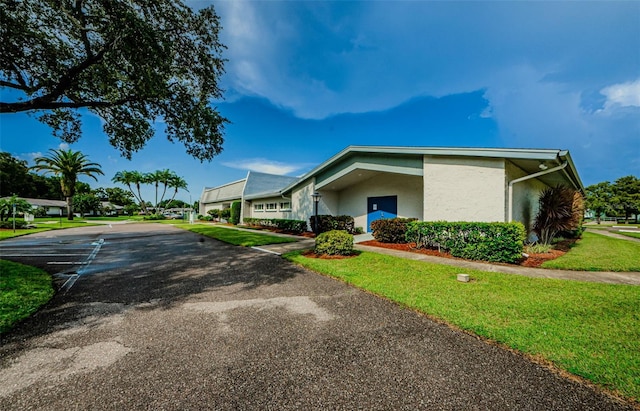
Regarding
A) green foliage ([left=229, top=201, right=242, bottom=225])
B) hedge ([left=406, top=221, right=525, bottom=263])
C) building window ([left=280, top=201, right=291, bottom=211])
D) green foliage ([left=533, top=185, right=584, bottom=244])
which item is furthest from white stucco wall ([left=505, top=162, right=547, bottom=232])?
green foliage ([left=229, top=201, right=242, bottom=225])

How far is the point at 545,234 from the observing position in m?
10.3

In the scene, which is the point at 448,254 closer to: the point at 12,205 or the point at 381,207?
the point at 381,207

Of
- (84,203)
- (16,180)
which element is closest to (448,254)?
(16,180)

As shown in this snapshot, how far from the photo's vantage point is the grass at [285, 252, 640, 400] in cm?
267

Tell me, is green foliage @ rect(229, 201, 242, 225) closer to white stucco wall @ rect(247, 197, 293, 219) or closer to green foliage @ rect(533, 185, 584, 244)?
white stucco wall @ rect(247, 197, 293, 219)

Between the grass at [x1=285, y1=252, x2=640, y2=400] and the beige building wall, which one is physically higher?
the beige building wall

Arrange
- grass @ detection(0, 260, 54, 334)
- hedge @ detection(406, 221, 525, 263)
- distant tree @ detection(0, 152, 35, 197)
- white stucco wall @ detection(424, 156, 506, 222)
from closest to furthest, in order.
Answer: grass @ detection(0, 260, 54, 334)
hedge @ detection(406, 221, 525, 263)
white stucco wall @ detection(424, 156, 506, 222)
distant tree @ detection(0, 152, 35, 197)

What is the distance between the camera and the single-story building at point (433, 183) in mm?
8578

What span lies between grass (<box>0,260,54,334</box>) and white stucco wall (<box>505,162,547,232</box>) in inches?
480

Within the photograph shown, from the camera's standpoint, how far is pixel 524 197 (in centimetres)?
1103

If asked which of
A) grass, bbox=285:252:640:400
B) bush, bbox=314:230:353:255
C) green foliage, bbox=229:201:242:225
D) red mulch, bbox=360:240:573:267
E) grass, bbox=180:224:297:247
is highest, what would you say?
green foliage, bbox=229:201:242:225

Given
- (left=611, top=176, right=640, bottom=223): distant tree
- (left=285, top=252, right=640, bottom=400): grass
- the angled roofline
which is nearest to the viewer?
(left=285, top=252, right=640, bottom=400): grass

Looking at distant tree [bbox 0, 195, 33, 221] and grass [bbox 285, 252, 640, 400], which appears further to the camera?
distant tree [bbox 0, 195, 33, 221]

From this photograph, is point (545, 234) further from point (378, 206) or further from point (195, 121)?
point (195, 121)
